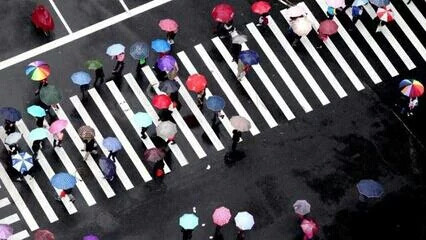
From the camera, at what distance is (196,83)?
4475cm

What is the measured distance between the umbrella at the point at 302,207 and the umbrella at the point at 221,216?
2.65 metres

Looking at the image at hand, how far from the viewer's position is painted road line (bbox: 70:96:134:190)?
43734 mm

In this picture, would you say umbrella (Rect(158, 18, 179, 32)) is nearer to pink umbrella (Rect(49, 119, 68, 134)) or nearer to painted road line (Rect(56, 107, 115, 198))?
painted road line (Rect(56, 107, 115, 198))

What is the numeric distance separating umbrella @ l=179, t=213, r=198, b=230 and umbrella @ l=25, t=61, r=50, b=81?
820cm

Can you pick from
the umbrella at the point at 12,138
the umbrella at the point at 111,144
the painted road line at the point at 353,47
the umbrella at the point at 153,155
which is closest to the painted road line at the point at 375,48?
the painted road line at the point at 353,47

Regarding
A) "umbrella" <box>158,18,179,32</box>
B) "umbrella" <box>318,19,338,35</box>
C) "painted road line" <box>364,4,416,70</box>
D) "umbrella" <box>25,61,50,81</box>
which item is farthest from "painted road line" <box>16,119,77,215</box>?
"painted road line" <box>364,4,416,70</box>

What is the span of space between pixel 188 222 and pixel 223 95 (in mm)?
6892

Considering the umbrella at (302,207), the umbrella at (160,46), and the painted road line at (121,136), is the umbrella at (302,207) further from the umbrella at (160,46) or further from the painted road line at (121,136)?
the umbrella at (160,46)

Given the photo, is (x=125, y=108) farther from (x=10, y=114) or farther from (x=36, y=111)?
(x=10, y=114)

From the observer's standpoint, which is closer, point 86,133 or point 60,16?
point 86,133

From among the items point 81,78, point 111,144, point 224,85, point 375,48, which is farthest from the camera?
point 375,48

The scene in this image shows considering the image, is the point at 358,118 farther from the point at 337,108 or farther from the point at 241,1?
the point at 241,1

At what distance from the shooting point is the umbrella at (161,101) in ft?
145

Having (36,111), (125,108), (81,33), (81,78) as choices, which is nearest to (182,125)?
(125,108)
